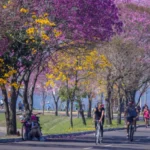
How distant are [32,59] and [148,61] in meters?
20.9

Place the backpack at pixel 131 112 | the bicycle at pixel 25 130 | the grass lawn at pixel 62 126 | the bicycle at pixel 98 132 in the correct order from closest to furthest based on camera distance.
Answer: the bicycle at pixel 98 132 < the bicycle at pixel 25 130 < the backpack at pixel 131 112 < the grass lawn at pixel 62 126

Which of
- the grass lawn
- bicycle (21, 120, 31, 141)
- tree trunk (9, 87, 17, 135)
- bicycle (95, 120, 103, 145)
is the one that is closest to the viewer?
bicycle (95, 120, 103, 145)

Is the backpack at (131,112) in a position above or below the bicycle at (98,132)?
above

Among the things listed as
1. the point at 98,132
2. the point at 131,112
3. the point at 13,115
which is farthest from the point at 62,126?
the point at 98,132

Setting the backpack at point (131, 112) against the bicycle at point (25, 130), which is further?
the backpack at point (131, 112)

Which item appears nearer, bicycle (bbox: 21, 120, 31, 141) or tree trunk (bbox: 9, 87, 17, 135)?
bicycle (bbox: 21, 120, 31, 141)

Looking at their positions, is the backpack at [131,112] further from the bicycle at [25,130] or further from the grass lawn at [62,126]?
the grass lawn at [62,126]

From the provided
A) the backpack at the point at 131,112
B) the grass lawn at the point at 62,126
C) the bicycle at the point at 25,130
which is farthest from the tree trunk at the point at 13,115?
the backpack at the point at 131,112

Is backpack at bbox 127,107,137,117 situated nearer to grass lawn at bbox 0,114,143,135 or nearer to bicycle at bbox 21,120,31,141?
bicycle at bbox 21,120,31,141

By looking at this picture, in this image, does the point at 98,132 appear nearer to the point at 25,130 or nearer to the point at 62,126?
the point at 25,130

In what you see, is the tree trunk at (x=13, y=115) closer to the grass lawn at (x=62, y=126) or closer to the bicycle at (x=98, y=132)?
the grass lawn at (x=62, y=126)

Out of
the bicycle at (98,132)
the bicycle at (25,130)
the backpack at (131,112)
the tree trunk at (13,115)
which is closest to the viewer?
the bicycle at (98,132)

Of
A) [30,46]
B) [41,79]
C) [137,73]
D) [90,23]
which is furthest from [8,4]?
[41,79]

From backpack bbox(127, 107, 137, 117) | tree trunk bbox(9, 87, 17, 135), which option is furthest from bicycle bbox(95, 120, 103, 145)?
tree trunk bbox(9, 87, 17, 135)
